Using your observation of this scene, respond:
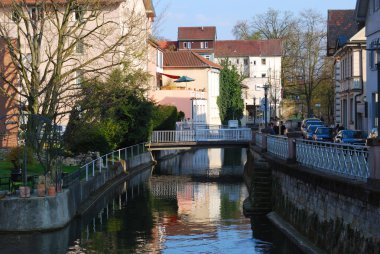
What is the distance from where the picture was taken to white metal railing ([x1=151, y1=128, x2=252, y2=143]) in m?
48.5

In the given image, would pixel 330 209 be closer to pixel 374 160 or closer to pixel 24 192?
pixel 374 160

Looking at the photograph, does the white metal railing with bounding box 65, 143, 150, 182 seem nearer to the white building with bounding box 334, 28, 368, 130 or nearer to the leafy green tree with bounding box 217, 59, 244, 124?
the white building with bounding box 334, 28, 368, 130

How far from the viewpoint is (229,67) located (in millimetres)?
90062

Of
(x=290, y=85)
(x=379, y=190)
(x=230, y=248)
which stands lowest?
(x=230, y=248)

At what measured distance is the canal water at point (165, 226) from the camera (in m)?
21.1

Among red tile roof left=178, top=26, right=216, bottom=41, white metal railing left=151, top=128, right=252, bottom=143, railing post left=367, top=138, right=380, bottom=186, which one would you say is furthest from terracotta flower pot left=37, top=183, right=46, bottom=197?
red tile roof left=178, top=26, right=216, bottom=41

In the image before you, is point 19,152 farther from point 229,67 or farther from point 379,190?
point 229,67

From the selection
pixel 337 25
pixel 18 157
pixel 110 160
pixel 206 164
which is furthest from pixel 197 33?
pixel 18 157

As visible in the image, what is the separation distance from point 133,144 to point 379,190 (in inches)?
1305

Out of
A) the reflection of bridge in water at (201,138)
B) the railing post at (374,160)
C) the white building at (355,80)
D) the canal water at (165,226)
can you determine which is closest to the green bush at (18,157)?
the canal water at (165,226)

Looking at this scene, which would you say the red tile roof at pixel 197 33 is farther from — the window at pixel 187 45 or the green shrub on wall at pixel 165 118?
the green shrub on wall at pixel 165 118

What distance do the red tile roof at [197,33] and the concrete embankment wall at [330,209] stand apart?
301ft

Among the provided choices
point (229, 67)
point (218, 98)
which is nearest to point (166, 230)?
point (218, 98)

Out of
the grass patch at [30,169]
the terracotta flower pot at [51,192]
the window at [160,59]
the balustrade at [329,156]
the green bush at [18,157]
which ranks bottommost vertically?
the terracotta flower pot at [51,192]
